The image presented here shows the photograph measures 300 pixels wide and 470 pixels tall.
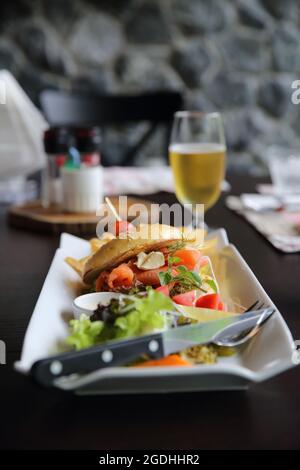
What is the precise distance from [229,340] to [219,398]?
4.0 inches

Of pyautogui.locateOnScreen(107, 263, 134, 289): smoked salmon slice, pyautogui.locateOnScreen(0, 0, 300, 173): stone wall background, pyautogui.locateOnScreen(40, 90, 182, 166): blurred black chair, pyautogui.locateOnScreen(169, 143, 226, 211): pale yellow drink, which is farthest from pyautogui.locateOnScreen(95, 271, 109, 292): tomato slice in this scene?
pyautogui.locateOnScreen(0, 0, 300, 173): stone wall background

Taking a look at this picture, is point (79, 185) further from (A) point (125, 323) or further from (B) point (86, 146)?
(A) point (125, 323)

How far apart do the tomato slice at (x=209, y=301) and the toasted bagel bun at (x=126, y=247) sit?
5.6 inches

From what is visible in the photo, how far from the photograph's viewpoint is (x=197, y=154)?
1450 millimetres

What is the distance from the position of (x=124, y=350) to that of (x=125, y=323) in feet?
0.19

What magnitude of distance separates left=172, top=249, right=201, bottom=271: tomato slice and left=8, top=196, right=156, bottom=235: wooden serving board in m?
0.49

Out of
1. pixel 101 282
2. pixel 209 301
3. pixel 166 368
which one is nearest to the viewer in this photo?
pixel 166 368

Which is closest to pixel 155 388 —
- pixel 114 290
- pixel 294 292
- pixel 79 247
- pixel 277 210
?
pixel 114 290

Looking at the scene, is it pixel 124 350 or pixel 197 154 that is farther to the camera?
pixel 197 154

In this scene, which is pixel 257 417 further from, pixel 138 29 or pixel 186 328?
pixel 138 29

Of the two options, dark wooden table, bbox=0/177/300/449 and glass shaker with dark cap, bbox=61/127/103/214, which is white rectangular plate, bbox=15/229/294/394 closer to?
dark wooden table, bbox=0/177/300/449

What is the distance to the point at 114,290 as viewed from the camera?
2.77ft

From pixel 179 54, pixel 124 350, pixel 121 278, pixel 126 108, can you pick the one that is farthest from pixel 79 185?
pixel 179 54

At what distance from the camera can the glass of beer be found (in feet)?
4.75
